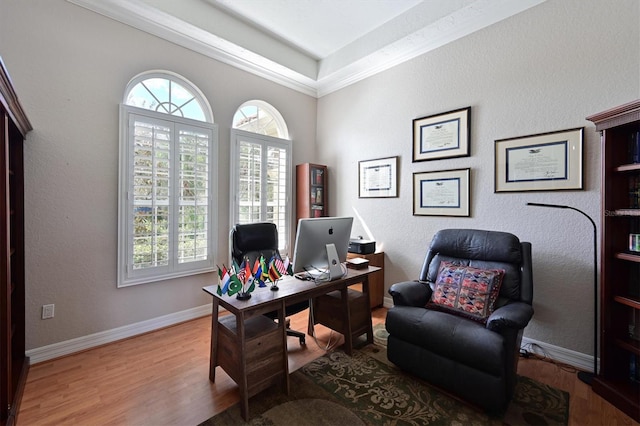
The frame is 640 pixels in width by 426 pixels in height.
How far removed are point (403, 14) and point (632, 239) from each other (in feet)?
9.38

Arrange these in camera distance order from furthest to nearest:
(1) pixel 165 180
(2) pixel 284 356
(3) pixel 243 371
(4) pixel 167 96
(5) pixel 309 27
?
1. (5) pixel 309 27
2. (4) pixel 167 96
3. (1) pixel 165 180
4. (2) pixel 284 356
5. (3) pixel 243 371

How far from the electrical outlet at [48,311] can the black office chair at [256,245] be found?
1.58 m

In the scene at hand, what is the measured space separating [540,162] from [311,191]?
260 cm

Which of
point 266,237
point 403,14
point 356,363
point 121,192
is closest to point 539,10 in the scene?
point 403,14

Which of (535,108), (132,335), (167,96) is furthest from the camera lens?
(167,96)

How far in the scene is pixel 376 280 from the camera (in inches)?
137

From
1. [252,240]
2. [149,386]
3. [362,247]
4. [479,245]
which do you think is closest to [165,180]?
[252,240]

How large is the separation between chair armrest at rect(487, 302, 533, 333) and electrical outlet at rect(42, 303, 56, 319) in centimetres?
341

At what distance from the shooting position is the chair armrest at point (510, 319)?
1720mm

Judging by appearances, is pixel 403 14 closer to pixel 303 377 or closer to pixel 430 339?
pixel 430 339

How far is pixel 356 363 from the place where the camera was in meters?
2.30

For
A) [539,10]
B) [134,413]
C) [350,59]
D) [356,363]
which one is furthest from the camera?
[350,59]

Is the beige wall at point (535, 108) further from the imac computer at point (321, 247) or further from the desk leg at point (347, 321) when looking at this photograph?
the imac computer at point (321, 247)

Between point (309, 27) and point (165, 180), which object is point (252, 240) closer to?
point (165, 180)
